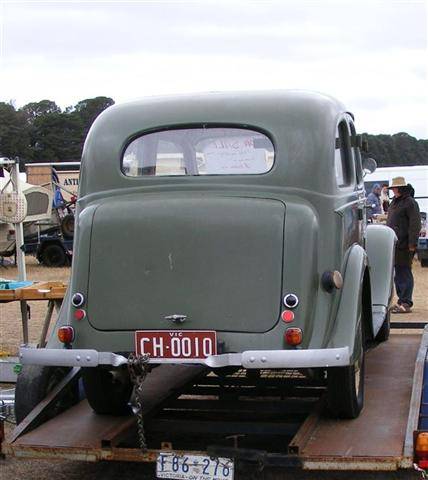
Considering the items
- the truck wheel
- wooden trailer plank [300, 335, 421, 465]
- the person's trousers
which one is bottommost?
the person's trousers

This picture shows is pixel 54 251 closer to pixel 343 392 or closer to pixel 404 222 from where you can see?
pixel 404 222

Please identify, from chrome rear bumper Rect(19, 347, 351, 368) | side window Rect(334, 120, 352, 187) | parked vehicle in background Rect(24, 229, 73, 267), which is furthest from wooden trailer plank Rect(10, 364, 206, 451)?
parked vehicle in background Rect(24, 229, 73, 267)

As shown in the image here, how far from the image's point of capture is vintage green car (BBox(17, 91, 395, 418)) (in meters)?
4.60

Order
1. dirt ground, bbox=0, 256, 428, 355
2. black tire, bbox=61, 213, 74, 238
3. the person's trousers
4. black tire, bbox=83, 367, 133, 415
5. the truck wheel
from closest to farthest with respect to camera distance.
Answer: the truck wheel → black tire, bbox=83, 367, 133, 415 → dirt ground, bbox=0, 256, 428, 355 → the person's trousers → black tire, bbox=61, 213, 74, 238

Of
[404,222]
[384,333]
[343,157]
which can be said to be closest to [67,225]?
[404,222]

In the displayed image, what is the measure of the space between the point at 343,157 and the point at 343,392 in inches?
70.6

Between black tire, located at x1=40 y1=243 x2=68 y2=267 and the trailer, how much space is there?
14775mm

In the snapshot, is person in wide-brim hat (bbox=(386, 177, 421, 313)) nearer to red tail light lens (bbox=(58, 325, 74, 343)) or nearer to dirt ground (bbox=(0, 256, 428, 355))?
dirt ground (bbox=(0, 256, 428, 355))

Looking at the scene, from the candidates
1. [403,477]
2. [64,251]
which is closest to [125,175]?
[403,477]

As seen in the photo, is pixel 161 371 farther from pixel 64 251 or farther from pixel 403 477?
pixel 64 251

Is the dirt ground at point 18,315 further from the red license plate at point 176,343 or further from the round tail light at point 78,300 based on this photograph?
the red license plate at point 176,343

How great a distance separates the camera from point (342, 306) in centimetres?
495

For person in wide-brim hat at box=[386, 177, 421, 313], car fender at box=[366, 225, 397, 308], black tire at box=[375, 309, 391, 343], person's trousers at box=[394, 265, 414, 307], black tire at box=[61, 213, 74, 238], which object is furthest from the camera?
black tire at box=[61, 213, 74, 238]

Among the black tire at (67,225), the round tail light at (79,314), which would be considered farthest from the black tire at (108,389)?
the black tire at (67,225)
